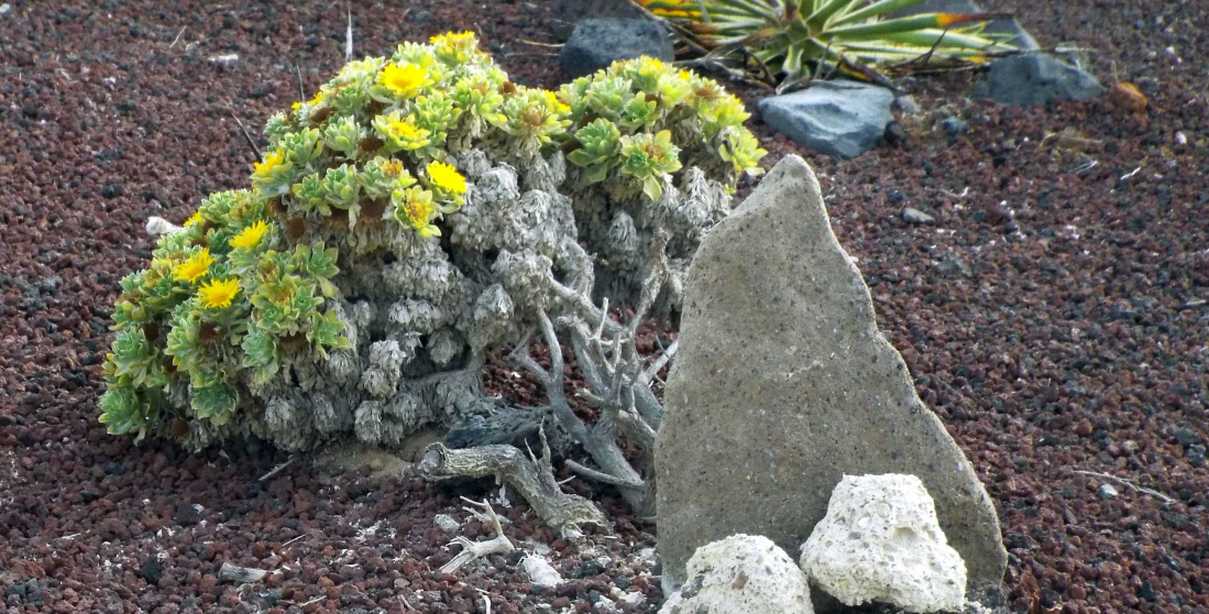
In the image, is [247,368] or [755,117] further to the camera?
[755,117]

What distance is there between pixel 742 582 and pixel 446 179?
4.52ft

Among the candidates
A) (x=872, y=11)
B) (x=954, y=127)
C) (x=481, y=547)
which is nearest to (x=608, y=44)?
(x=872, y=11)

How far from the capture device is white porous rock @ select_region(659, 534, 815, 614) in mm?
2861

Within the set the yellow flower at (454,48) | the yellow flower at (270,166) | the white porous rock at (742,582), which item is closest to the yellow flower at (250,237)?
the yellow flower at (270,166)

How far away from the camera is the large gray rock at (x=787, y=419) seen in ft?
10.6

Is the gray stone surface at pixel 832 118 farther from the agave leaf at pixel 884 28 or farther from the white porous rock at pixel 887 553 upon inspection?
the white porous rock at pixel 887 553

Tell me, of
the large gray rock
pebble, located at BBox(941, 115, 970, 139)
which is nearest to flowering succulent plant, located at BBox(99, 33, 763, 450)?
the large gray rock

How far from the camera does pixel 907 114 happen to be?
6.65 meters

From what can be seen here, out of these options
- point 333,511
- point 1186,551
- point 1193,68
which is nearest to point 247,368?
point 333,511

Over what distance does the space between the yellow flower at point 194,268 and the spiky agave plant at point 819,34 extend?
11.9ft

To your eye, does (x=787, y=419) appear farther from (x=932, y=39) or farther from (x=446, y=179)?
(x=932, y=39)

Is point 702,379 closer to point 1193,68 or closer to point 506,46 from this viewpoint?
point 506,46

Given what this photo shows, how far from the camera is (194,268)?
3893mm

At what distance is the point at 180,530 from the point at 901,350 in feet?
7.45
